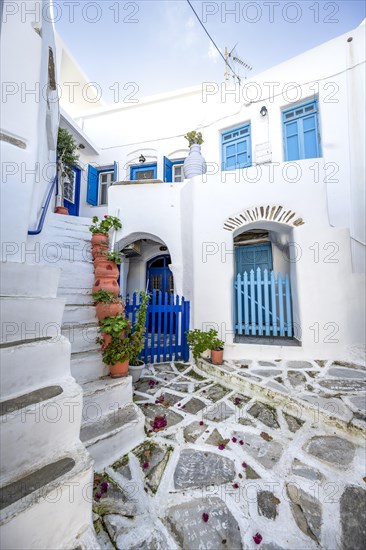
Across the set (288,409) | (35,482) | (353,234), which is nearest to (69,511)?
(35,482)

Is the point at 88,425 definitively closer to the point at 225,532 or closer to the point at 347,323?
the point at 225,532

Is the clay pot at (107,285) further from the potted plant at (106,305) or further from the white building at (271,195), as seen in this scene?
the white building at (271,195)

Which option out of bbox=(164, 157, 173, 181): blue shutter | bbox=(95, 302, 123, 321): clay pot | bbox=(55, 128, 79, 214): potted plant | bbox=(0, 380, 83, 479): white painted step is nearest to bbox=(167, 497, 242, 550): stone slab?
bbox=(0, 380, 83, 479): white painted step

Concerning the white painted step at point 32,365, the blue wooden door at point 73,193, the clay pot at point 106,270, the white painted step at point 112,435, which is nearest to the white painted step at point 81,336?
the white painted step at point 112,435

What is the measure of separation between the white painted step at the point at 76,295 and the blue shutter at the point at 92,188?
6836 mm

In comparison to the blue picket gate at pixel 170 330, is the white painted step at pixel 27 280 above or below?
above

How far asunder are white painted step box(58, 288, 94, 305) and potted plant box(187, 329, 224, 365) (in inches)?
90.5

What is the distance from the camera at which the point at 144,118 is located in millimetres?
9344

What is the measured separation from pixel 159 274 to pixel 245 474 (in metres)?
7.91

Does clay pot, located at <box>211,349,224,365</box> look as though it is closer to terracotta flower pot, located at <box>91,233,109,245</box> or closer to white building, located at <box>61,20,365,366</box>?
white building, located at <box>61,20,365,366</box>

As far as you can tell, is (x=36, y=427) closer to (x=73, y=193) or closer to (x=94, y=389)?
(x=94, y=389)

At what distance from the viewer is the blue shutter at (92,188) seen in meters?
9.28

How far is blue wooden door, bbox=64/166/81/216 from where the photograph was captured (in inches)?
350

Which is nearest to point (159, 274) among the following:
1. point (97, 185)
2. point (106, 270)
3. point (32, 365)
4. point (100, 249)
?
point (97, 185)
